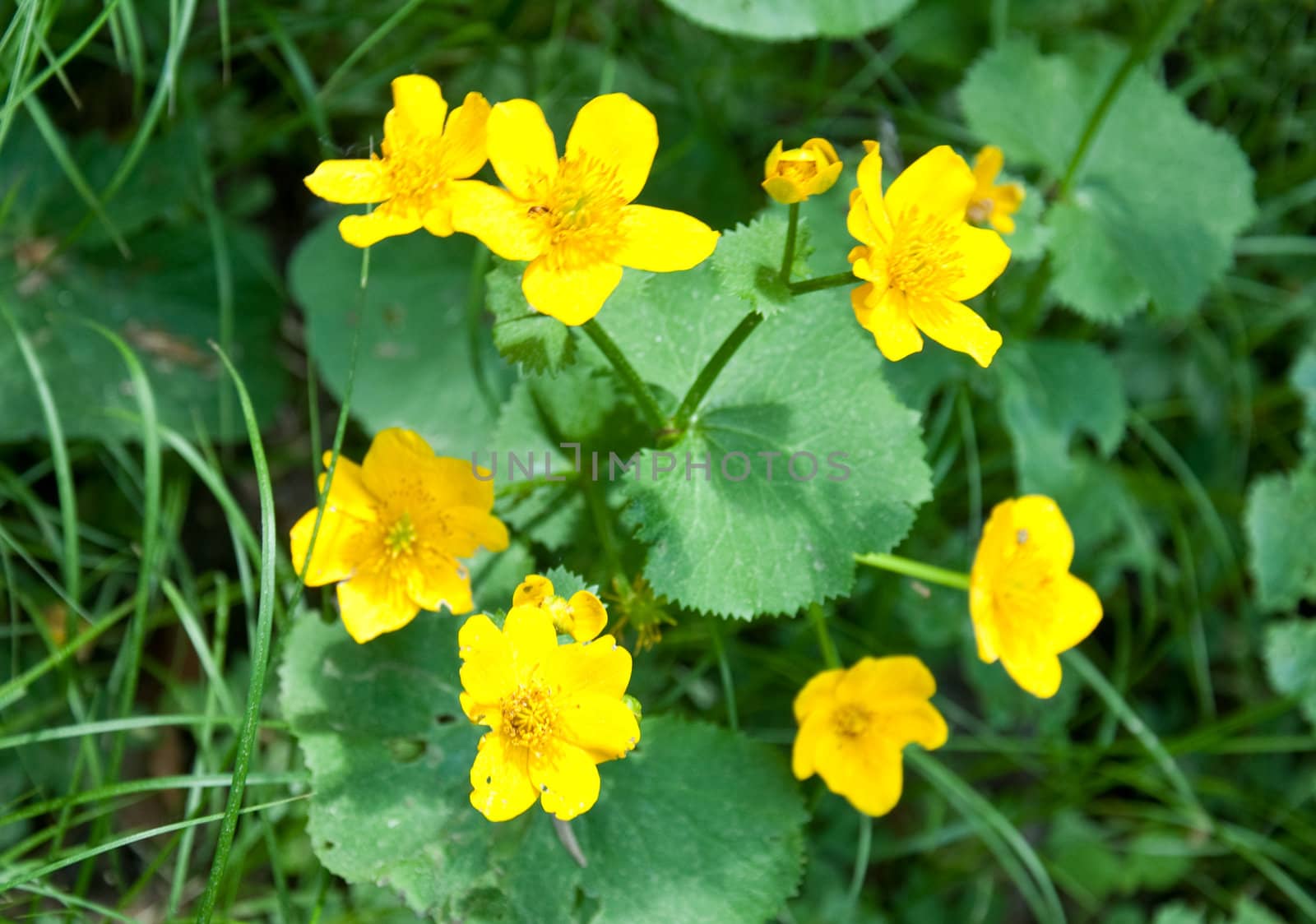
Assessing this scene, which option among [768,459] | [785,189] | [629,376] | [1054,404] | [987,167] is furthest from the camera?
[1054,404]

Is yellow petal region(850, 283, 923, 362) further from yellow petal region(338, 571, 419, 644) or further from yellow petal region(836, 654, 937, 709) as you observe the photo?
yellow petal region(338, 571, 419, 644)

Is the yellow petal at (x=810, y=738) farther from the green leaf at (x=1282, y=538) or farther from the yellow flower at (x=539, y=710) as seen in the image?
the green leaf at (x=1282, y=538)

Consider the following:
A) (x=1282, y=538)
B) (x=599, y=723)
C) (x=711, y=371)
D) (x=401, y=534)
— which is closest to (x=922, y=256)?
(x=711, y=371)

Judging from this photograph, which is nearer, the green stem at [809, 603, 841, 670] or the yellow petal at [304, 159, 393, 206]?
the yellow petal at [304, 159, 393, 206]

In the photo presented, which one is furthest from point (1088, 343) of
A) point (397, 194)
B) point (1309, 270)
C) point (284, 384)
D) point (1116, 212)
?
point (284, 384)

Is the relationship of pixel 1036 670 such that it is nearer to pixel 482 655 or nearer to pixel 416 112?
pixel 482 655

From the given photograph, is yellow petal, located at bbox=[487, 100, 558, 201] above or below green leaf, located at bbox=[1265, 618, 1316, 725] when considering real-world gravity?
above

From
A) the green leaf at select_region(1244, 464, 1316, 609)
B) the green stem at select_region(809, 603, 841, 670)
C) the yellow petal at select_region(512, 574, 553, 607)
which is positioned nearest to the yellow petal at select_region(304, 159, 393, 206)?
the yellow petal at select_region(512, 574, 553, 607)
